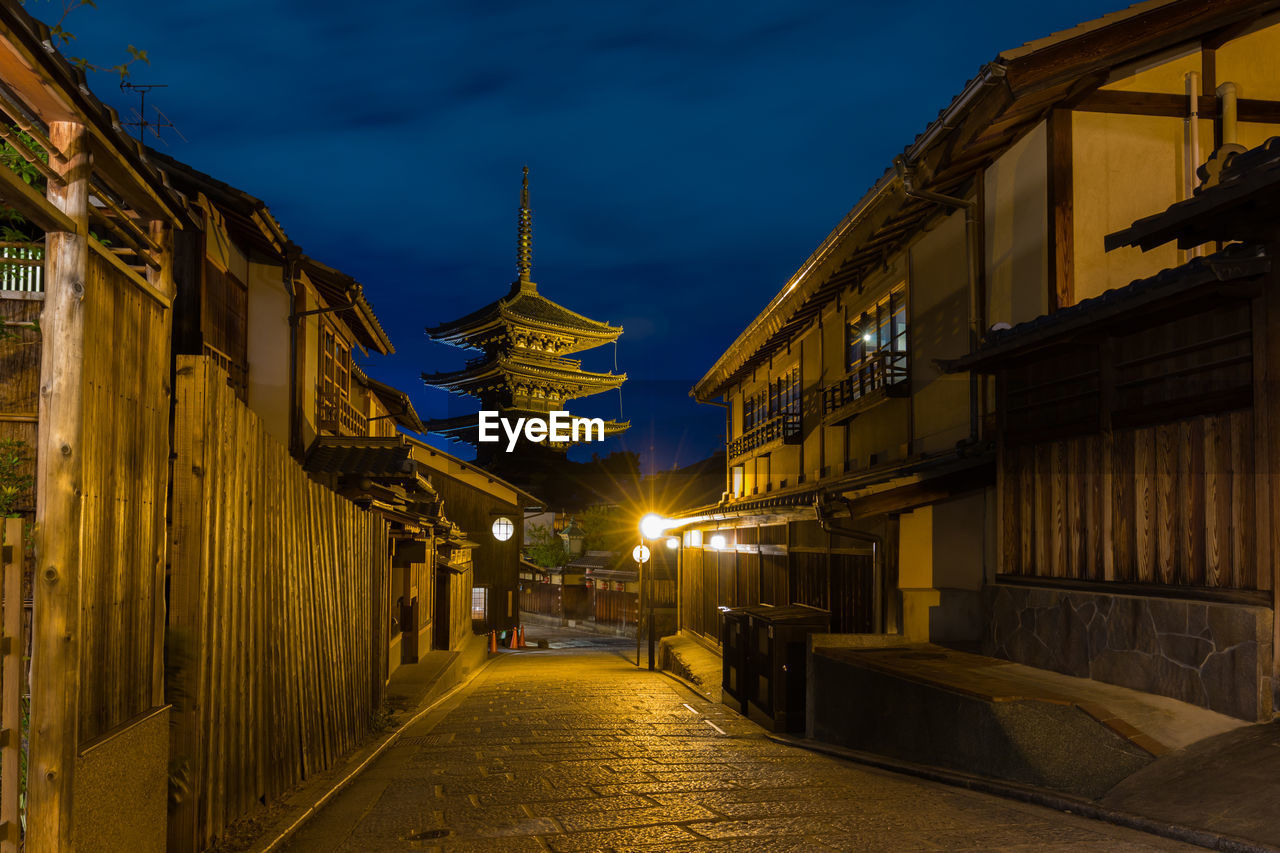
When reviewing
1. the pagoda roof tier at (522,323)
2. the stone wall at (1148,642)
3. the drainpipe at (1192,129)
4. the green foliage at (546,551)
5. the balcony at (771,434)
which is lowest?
the green foliage at (546,551)

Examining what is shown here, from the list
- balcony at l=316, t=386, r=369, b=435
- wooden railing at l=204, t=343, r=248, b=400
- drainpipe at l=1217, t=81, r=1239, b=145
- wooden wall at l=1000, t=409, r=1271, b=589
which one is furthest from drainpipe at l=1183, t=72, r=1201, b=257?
balcony at l=316, t=386, r=369, b=435

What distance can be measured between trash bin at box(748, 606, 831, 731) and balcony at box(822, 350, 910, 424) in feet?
12.5

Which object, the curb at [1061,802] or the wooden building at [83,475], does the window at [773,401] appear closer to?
the curb at [1061,802]

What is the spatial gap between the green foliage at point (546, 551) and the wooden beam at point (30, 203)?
50029mm

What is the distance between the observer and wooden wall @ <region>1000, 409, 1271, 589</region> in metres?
7.07

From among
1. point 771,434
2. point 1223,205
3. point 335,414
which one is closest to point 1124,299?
point 1223,205

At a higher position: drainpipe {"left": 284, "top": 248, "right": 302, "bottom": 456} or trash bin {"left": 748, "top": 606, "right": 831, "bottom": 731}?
drainpipe {"left": 284, "top": 248, "right": 302, "bottom": 456}

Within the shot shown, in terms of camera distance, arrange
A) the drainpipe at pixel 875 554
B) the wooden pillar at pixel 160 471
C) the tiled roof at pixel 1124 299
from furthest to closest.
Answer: the drainpipe at pixel 875 554, the tiled roof at pixel 1124 299, the wooden pillar at pixel 160 471

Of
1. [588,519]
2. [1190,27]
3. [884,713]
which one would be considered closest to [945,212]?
[1190,27]

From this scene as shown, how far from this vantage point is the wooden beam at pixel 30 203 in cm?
368

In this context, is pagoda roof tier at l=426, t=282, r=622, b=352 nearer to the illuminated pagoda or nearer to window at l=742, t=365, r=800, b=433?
the illuminated pagoda

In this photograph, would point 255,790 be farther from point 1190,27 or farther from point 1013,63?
point 1190,27

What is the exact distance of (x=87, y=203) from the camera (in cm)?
443

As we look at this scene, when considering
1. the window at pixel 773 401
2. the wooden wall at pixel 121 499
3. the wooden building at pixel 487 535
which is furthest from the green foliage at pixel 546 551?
the wooden wall at pixel 121 499
